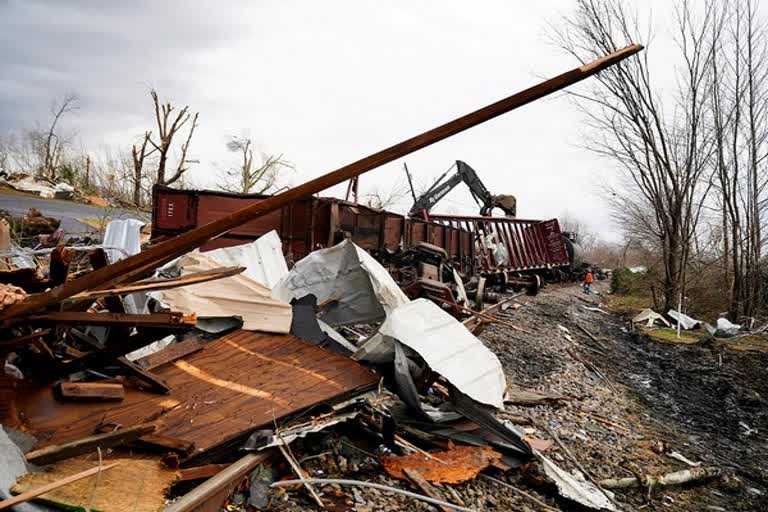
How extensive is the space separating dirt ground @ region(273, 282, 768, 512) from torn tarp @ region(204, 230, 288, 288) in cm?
234

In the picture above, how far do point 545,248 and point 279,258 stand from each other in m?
17.0

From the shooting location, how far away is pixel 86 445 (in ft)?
7.06

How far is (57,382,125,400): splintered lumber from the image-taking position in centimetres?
248

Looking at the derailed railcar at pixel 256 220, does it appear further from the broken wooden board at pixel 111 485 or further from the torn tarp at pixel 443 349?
the broken wooden board at pixel 111 485

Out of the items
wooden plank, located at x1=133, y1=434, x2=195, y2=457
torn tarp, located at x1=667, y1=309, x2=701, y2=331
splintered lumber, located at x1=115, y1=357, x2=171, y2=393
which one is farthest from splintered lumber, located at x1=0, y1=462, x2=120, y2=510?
torn tarp, located at x1=667, y1=309, x2=701, y2=331

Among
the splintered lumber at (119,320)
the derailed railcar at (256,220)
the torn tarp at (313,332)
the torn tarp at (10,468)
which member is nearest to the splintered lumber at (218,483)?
the torn tarp at (10,468)

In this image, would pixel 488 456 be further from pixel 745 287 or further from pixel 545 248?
pixel 545 248

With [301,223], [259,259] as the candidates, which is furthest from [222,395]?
[301,223]

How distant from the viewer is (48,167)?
31.8 meters

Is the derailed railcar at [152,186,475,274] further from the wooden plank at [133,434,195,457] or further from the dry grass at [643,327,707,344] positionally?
the dry grass at [643,327,707,344]

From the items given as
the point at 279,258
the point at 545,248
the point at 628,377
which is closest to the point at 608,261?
the point at 545,248

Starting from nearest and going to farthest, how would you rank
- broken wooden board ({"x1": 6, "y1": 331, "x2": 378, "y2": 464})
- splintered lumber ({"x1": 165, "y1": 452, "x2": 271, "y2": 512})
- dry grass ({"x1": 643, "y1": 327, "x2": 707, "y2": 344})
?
splintered lumber ({"x1": 165, "y1": 452, "x2": 271, "y2": 512}) → broken wooden board ({"x1": 6, "y1": 331, "x2": 378, "y2": 464}) → dry grass ({"x1": 643, "y1": 327, "x2": 707, "y2": 344})

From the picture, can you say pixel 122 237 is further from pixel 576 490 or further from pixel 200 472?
pixel 576 490

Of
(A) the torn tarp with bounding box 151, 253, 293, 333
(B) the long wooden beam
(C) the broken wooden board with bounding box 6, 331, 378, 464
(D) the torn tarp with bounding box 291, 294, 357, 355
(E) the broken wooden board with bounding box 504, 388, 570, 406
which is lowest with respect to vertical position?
(E) the broken wooden board with bounding box 504, 388, 570, 406
